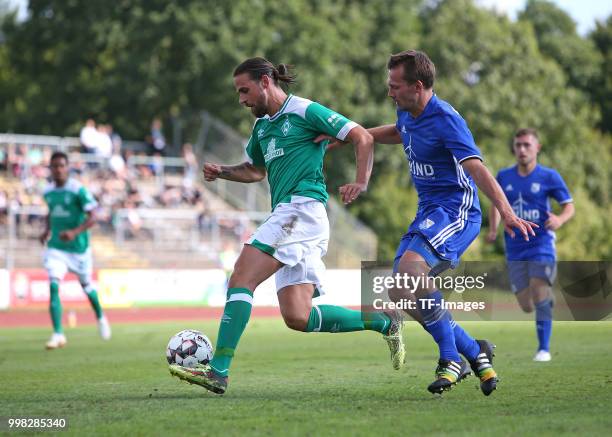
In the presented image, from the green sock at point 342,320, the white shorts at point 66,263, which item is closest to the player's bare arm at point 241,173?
the green sock at point 342,320

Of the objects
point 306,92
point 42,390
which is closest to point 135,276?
point 306,92

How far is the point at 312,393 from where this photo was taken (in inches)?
324

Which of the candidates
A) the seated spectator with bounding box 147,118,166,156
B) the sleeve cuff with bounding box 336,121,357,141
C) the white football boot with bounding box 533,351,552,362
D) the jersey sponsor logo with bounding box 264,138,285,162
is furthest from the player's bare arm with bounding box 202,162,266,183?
the seated spectator with bounding box 147,118,166,156

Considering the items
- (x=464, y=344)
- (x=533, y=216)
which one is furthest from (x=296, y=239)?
(x=533, y=216)

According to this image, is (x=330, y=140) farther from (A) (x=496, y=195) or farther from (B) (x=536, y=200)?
(B) (x=536, y=200)

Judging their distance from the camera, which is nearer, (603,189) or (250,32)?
(250,32)

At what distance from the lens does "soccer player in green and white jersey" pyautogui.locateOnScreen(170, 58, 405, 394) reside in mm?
7746

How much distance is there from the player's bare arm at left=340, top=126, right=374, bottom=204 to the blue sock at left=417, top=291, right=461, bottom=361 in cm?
97

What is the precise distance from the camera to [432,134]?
25.7ft

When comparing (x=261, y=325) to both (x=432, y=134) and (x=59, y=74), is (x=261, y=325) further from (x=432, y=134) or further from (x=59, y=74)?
(x=59, y=74)

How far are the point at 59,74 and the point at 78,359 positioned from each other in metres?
30.4

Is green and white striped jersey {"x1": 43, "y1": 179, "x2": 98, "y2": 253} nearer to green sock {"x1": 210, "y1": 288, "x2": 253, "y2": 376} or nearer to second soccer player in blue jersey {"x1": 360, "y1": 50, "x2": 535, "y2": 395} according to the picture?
green sock {"x1": 210, "y1": 288, "x2": 253, "y2": 376}

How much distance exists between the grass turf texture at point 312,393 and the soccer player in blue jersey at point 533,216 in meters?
0.70

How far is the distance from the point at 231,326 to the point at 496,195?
83.4 inches
